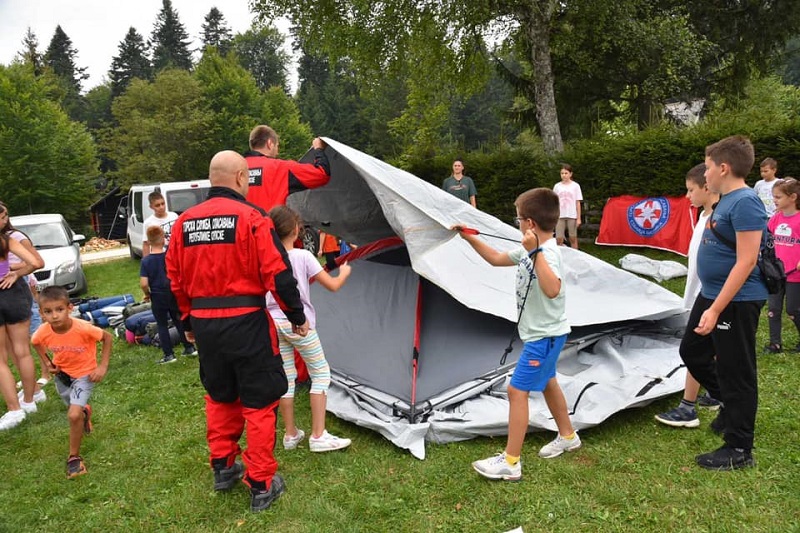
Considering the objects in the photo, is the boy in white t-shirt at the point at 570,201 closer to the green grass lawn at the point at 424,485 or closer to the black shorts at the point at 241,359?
the green grass lawn at the point at 424,485

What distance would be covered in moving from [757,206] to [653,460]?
1584 millimetres

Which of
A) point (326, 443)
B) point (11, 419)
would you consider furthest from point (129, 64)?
point (326, 443)

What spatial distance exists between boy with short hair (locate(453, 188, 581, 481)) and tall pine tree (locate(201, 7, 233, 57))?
2719 inches

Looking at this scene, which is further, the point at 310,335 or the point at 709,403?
the point at 709,403

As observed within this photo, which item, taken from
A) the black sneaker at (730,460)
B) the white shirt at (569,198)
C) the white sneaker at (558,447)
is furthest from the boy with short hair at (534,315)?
the white shirt at (569,198)

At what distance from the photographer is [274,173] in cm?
439

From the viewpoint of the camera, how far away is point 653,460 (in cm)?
340

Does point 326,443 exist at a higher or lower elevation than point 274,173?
lower

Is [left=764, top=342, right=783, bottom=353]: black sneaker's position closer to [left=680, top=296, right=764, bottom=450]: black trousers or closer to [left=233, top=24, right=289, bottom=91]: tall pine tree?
[left=680, top=296, right=764, bottom=450]: black trousers

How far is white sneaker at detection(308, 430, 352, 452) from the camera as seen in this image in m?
3.75

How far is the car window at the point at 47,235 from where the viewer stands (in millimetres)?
11312

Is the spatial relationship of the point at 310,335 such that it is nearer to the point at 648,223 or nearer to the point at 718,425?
the point at 718,425

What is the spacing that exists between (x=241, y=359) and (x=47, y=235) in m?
10.7

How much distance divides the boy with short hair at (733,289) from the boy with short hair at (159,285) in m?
4.87
